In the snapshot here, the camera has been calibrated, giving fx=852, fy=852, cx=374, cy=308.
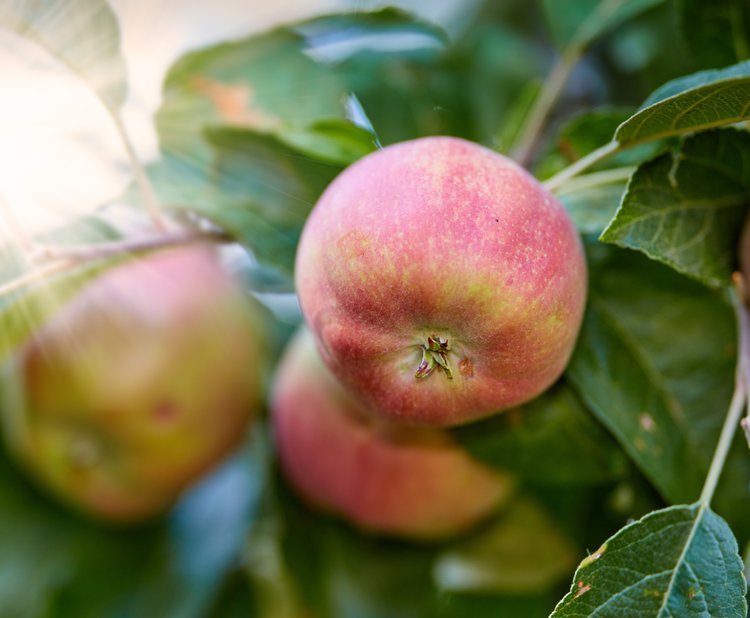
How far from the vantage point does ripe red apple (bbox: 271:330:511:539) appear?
3.14 ft

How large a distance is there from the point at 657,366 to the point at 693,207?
0.55 feet

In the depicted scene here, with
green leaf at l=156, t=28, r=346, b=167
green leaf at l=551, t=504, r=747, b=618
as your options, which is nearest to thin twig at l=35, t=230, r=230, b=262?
green leaf at l=156, t=28, r=346, b=167

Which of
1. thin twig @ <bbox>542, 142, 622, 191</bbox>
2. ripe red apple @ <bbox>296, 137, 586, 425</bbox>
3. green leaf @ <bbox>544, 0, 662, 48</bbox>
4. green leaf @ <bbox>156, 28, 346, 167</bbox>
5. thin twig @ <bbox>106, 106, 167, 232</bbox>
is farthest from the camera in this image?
green leaf @ <bbox>544, 0, 662, 48</bbox>

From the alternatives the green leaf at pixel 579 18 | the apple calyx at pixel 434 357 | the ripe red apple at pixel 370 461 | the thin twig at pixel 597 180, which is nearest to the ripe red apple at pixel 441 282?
the apple calyx at pixel 434 357

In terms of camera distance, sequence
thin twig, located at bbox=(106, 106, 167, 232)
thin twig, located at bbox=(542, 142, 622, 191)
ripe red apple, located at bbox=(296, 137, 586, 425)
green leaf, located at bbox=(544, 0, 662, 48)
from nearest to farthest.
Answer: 1. ripe red apple, located at bbox=(296, 137, 586, 425)
2. thin twig, located at bbox=(542, 142, 622, 191)
3. thin twig, located at bbox=(106, 106, 167, 232)
4. green leaf, located at bbox=(544, 0, 662, 48)

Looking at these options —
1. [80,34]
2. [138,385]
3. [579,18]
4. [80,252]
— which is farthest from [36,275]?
[579,18]

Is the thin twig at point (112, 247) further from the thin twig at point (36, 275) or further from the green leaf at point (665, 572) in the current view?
the green leaf at point (665, 572)

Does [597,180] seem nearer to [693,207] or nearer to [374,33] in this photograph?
[693,207]

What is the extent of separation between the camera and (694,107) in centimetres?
59

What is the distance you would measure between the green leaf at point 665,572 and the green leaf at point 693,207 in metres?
0.19

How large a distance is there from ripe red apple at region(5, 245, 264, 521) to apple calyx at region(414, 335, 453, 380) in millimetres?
553

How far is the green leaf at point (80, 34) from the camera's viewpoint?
0.73 metres

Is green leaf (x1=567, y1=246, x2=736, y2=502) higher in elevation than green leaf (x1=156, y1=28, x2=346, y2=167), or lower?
lower

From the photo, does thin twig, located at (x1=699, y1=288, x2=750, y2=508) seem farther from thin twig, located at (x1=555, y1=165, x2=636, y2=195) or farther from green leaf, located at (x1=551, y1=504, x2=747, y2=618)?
thin twig, located at (x1=555, y1=165, x2=636, y2=195)
